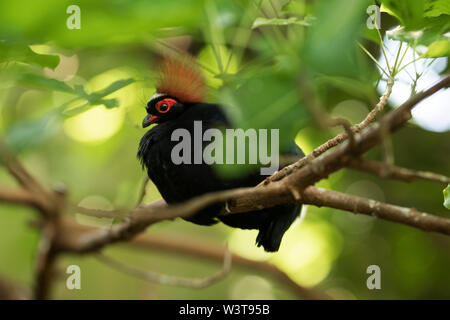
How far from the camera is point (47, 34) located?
1.47 ft

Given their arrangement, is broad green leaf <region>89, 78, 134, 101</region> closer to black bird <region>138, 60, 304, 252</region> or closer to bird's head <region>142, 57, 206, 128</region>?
black bird <region>138, 60, 304, 252</region>

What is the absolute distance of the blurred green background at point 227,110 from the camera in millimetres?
477

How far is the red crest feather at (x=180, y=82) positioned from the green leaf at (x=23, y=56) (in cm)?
61

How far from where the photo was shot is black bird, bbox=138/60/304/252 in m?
1.38

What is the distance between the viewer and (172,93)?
1611 mm

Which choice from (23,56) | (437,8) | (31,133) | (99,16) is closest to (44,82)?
(23,56)

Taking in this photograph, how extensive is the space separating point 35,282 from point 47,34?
1.79 metres

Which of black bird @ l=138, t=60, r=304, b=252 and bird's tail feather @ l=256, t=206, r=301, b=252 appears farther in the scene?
bird's tail feather @ l=256, t=206, r=301, b=252

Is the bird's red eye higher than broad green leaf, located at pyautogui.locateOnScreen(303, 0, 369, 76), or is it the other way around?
the bird's red eye

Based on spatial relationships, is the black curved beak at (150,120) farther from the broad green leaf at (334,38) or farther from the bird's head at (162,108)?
the broad green leaf at (334,38)

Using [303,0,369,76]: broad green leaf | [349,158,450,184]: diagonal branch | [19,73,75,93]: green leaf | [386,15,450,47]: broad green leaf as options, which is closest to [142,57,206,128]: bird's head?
[19,73,75,93]: green leaf

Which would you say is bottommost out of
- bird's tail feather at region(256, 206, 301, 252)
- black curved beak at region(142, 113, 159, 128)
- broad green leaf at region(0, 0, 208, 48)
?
broad green leaf at region(0, 0, 208, 48)

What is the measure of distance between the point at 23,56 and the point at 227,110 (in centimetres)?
40

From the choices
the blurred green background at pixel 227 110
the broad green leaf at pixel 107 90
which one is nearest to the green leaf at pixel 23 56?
the blurred green background at pixel 227 110
